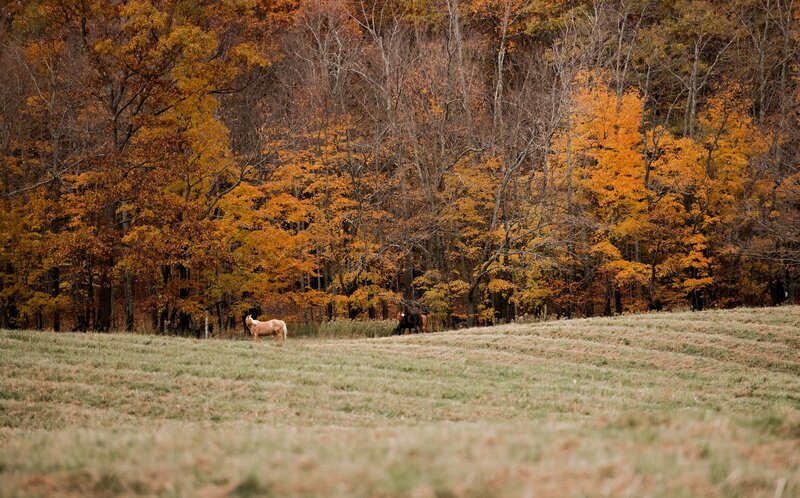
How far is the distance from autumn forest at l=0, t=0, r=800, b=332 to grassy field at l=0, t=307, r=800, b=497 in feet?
26.7

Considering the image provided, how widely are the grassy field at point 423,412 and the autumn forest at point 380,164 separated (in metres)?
8.15

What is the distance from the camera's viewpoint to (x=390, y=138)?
34.2 meters

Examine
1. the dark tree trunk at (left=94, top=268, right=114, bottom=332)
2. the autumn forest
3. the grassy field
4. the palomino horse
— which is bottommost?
the grassy field

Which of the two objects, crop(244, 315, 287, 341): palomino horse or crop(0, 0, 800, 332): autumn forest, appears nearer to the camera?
crop(244, 315, 287, 341): palomino horse

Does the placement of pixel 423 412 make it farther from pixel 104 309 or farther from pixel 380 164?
pixel 380 164

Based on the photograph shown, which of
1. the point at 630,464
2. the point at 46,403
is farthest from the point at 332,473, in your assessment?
the point at 46,403

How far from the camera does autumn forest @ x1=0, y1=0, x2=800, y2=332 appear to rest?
85.1ft

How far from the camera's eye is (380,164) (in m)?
39.0

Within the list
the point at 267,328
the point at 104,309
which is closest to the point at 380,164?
the point at 104,309

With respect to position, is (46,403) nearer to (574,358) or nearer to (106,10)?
(574,358)

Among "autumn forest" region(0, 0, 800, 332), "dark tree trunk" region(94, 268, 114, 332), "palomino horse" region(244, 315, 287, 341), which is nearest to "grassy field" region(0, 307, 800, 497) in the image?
"palomino horse" region(244, 315, 287, 341)

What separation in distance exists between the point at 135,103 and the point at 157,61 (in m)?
2.87

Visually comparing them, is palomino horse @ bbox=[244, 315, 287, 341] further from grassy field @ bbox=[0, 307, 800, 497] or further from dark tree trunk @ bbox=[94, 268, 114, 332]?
dark tree trunk @ bbox=[94, 268, 114, 332]

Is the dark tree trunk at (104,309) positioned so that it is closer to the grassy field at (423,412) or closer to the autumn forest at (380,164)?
the autumn forest at (380,164)
